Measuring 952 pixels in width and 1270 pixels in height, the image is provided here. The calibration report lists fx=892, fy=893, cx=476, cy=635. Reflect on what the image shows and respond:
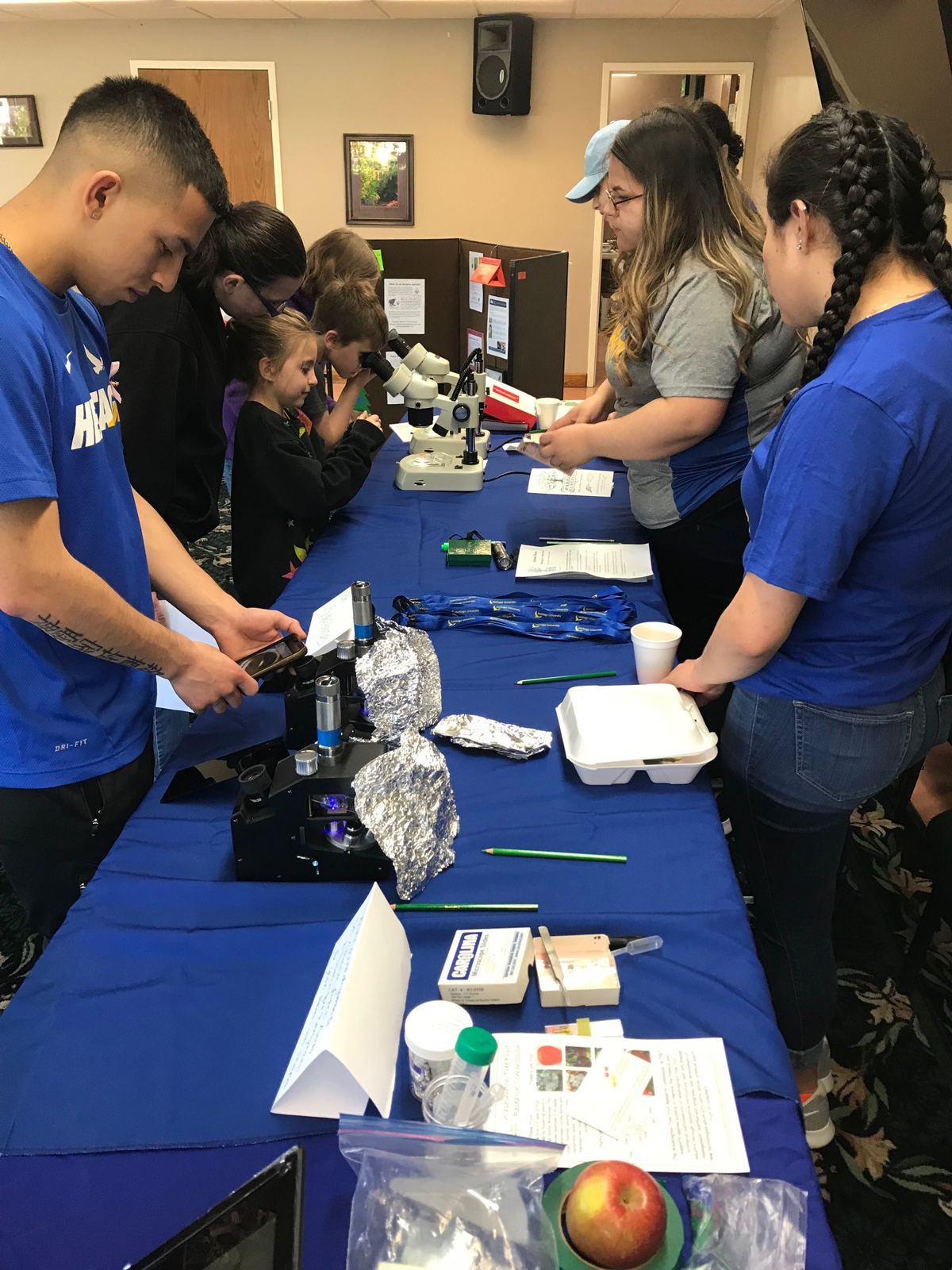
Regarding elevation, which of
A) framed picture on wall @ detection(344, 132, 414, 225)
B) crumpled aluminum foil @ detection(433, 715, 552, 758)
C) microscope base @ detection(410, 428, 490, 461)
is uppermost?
framed picture on wall @ detection(344, 132, 414, 225)

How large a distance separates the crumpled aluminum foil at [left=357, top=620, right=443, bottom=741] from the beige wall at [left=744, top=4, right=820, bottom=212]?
208 inches

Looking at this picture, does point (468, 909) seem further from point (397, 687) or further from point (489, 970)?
point (397, 687)

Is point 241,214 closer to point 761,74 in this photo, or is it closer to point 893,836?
point 893,836

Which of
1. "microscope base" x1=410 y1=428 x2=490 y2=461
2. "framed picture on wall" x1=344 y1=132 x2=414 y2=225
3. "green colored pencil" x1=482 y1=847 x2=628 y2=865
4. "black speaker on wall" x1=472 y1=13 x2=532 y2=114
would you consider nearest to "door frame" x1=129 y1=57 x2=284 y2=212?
"framed picture on wall" x1=344 y1=132 x2=414 y2=225

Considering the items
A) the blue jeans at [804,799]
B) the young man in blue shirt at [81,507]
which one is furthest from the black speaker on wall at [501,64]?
the blue jeans at [804,799]

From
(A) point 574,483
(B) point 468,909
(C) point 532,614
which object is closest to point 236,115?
(A) point 574,483

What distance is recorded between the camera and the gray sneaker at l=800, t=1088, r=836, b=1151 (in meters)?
1.48

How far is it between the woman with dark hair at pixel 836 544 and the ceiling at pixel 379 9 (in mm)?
6239

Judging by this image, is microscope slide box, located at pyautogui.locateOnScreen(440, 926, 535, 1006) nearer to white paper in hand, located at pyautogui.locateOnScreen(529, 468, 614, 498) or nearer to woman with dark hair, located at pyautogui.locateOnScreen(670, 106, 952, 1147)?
woman with dark hair, located at pyautogui.locateOnScreen(670, 106, 952, 1147)

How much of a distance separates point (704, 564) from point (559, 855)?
3.58ft

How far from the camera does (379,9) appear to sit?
20.7ft

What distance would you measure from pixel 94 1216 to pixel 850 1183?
50.5 inches

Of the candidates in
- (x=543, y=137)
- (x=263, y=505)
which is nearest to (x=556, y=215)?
(x=543, y=137)

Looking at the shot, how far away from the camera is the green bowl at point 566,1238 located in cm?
65
